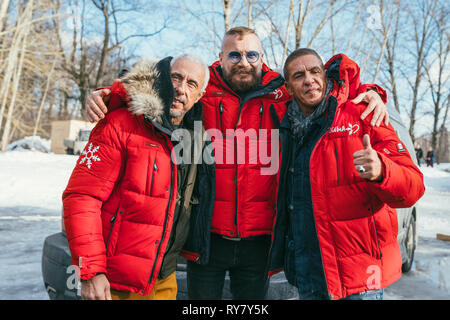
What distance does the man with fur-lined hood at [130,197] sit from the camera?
152 cm

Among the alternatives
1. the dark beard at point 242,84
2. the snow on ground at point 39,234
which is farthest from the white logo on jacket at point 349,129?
the snow on ground at point 39,234

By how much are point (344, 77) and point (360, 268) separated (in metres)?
1.04

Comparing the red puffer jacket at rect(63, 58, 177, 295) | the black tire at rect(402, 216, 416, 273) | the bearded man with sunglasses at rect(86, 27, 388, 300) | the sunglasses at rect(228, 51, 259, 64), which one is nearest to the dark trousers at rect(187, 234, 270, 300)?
the bearded man with sunglasses at rect(86, 27, 388, 300)

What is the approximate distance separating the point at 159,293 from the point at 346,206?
A: 3.72 feet

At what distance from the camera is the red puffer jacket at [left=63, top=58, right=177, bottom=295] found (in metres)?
1.55

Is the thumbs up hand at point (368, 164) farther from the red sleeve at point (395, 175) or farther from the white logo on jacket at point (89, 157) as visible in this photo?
the white logo on jacket at point (89, 157)

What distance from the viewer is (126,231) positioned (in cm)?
161

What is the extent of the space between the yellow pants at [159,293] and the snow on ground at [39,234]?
1870 millimetres

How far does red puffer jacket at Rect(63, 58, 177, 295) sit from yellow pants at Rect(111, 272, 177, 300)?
0.08 m
